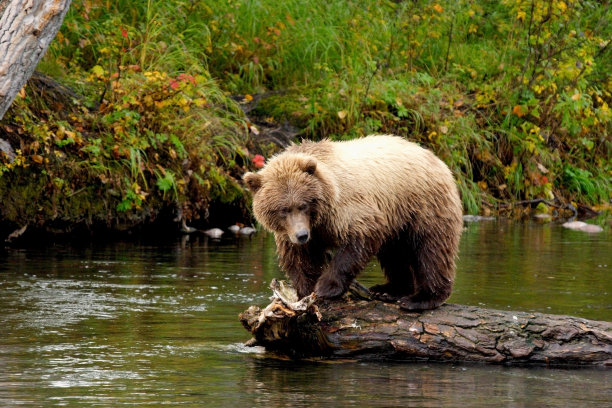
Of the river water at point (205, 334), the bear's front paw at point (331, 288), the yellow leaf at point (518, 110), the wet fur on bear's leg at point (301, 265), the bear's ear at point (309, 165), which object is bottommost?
the river water at point (205, 334)

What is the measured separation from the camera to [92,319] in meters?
7.70

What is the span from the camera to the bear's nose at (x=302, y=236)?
19.9 feet

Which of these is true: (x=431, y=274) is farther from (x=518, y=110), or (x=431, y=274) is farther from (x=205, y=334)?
(x=518, y=110)

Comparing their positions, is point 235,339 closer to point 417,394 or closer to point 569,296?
point 417,394

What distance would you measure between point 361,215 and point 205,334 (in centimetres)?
153

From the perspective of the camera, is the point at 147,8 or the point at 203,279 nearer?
the point at 203,279

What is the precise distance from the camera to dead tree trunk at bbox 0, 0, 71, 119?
5398 millimetres

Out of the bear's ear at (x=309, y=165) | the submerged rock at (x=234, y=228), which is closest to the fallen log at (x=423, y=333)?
the bear's ear at (x=309, y=165)

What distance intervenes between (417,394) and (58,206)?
8133mm

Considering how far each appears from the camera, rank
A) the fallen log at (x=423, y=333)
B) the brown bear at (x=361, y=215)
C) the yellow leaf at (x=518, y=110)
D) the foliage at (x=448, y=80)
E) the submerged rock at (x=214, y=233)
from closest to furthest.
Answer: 1. the fallen log at (x=423, y=333)
2. the brown bear at (x=361, y=215)
3. the submerged rock at (x=214, y=233)
4. the foliage at (x=448, y=80)
5. the yellow leaf at (x=518, y=110)

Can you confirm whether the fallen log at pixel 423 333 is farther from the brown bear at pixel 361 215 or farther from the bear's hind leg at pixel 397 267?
the bear's hind leg at pixel 397 267

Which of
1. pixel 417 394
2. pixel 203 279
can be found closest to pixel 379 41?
pixel 203 279

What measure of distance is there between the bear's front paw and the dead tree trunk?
2187mm

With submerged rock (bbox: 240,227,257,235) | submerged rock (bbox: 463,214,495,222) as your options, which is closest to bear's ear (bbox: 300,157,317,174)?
submerged rock (bbox: 240,227,257,235)
